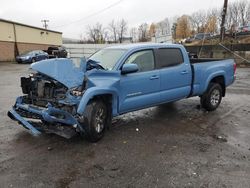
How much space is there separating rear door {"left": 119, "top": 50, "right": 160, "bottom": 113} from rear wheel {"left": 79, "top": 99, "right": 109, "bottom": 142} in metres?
0.44

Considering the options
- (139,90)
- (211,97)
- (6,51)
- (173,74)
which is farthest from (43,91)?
(6,51)

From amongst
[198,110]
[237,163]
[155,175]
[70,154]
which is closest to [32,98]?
[70,154]

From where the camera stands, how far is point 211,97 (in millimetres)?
8227

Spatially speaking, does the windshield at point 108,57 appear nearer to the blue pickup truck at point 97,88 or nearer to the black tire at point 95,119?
the blue pickup truck at point 97,88

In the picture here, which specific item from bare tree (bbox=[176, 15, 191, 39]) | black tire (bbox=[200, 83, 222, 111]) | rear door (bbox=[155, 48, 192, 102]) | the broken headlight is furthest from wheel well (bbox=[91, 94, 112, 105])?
bare tree (bbox=[176, 15, 191, 39])

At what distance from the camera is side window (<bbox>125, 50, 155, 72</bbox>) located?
6.34 metres

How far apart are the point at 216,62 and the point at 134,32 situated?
313 feet

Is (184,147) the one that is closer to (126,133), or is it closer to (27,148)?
(126,133)

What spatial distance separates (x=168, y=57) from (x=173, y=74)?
0.44m

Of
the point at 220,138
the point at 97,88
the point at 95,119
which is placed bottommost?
the point at 220,138

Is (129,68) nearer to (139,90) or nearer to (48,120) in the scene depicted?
(139,90)

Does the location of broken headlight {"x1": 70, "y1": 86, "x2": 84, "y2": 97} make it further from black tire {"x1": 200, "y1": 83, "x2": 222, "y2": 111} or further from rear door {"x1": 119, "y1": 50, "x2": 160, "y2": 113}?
black tire {"x1": 200, "y1": 83, "x2": 222, "y2": 111}

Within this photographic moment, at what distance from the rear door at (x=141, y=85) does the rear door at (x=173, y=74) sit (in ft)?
0.66

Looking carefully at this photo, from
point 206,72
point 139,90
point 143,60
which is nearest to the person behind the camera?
point 139,90
